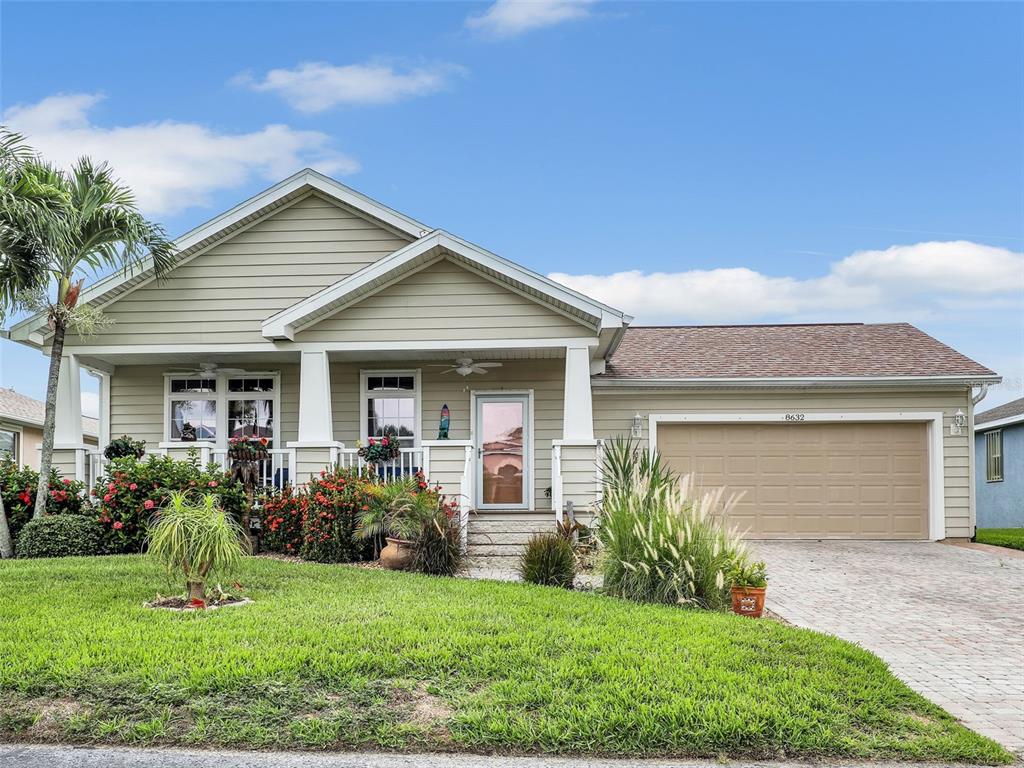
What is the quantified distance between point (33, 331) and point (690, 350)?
11859 mm

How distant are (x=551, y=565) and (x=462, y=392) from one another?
20.4 ft

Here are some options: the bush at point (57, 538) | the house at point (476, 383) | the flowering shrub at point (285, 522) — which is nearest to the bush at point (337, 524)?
the flowering shrub at point (285, 522)

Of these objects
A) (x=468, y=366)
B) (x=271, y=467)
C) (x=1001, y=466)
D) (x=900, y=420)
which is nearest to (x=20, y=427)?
(x=271, y=467)

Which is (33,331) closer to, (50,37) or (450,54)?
(50,37)

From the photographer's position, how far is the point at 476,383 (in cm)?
1484

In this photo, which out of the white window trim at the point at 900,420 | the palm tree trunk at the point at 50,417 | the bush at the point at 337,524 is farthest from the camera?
the white window trim at the point at 900,420

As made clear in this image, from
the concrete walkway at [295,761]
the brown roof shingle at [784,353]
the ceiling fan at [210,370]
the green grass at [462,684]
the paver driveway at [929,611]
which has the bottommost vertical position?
the paver driveway at [929,611]

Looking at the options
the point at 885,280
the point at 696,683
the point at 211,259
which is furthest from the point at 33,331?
the point at 885,280

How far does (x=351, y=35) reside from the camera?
13836mm

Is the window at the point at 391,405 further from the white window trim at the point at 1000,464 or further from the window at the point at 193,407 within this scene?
the white window trim at the point at 1000,464

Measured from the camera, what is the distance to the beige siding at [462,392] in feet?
48.5

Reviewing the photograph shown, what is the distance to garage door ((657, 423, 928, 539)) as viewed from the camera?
1579cm

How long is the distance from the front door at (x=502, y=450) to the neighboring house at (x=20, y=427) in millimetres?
12575

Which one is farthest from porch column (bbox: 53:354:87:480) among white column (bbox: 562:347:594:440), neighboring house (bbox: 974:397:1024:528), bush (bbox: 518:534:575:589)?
neighboring house (bbox: 974:397:1024:528)
